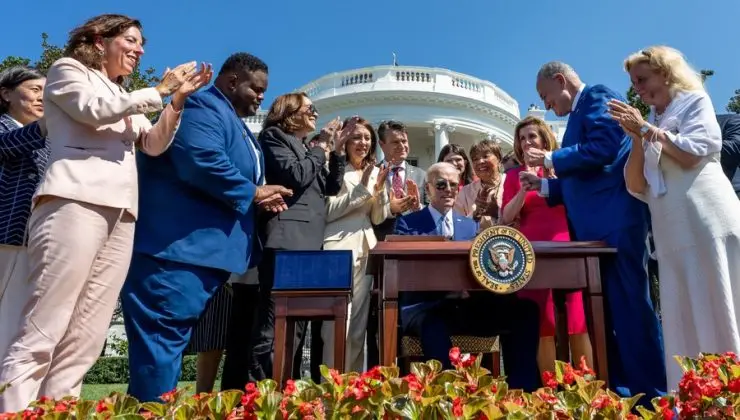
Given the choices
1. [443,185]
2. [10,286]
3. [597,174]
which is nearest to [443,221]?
[443,185]

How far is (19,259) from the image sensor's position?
3262 millimetres

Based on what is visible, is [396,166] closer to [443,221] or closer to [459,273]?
[443,221]

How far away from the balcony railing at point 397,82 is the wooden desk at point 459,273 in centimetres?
2588

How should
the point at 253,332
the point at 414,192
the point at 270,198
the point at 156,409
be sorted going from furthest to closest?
the point at 414,192 → the point at 253,332 → the point at 270,198 → the point at 156,409

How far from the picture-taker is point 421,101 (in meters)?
29.7

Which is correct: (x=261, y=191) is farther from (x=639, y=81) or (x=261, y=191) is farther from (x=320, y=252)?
(x=639, y=81)

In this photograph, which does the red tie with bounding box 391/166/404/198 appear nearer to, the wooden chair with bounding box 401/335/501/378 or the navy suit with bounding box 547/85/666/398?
the navy suit with bounding box 547/85/666/398

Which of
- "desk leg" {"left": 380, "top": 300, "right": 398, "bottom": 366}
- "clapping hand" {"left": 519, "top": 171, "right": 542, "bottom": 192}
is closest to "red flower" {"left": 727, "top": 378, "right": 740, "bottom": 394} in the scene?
"desk leg" {"left": 380, "top": 300, "right": 398, "bottom": 366}

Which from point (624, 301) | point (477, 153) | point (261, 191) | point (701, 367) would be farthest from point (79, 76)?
point (477, 153)

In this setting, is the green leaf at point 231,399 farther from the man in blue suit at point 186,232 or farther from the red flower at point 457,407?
the man in blue suit at point 186,232

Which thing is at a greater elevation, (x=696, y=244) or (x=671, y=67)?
(x=671, y=67)

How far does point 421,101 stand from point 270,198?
2679 cm

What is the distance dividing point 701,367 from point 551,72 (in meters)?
2.88

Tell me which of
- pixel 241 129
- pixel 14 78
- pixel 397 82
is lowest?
pixel 241 129
